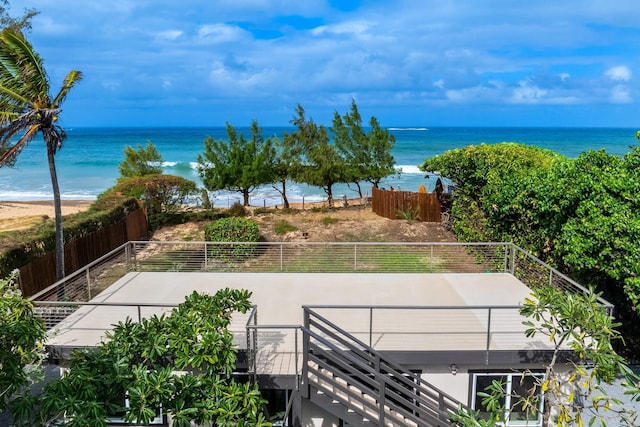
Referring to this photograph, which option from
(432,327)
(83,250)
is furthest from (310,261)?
(432,327)

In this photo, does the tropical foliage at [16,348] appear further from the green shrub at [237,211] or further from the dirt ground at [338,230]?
the green shrub at [237,211]

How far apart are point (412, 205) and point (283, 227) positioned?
6.07 meters

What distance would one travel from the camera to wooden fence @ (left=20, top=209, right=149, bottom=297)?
12462mm

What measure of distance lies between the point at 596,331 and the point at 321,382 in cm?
392

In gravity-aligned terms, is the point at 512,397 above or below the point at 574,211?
below

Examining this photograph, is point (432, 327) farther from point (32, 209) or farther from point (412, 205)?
point (32, 209)

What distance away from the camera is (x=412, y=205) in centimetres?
2280

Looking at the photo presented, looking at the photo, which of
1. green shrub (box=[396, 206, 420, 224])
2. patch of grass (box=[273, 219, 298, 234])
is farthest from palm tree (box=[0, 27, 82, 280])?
green shrub (box=[396, 206, 420, 224])

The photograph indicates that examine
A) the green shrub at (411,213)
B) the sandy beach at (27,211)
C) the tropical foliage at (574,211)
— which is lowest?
the sandy beach at (27,211)

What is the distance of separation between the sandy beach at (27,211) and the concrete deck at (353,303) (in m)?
20.3

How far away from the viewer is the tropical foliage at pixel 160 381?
17.2 feet

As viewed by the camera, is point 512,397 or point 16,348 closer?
point 16,348

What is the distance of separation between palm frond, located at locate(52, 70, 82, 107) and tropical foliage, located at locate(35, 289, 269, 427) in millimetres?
7553

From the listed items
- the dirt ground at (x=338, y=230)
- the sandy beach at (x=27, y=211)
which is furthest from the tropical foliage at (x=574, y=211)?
the sandy beach at (x=27, y=211)
